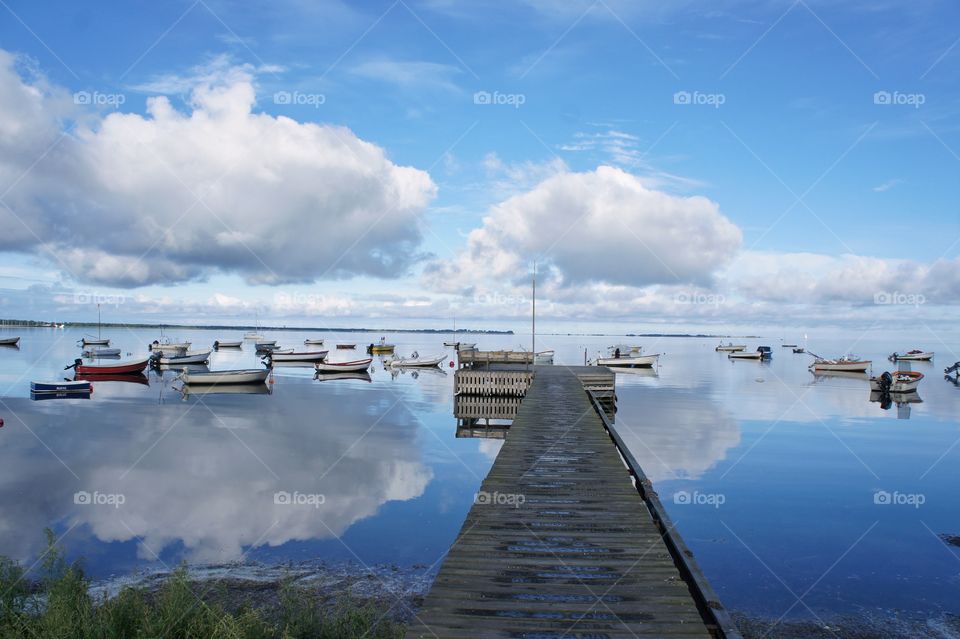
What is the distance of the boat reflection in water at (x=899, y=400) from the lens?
41569 mm

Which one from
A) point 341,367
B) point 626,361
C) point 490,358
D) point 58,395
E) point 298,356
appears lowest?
point 58,395

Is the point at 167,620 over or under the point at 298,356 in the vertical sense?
under

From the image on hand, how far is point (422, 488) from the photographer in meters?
19.5

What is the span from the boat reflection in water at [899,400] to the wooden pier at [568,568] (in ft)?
125

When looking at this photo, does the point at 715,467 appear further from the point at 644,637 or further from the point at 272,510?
the point at 644,637

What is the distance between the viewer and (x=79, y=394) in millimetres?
45031

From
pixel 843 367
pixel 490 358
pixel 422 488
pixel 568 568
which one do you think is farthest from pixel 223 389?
pixel 843 367

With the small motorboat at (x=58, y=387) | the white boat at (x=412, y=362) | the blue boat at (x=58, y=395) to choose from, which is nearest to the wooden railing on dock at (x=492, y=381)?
the blue boat at (x=58, y=395)

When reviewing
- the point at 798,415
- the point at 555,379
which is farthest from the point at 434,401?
the point at 798,415

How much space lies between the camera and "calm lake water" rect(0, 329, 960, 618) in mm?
13312

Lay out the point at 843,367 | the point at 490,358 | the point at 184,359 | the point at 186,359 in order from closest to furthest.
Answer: the point at 490,358 → the point at 184,359 → the point at 186,359 → the point at 843,367

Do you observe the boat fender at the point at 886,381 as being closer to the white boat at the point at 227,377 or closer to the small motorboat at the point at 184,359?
the white boat at the point at 227,377

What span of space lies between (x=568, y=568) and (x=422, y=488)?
502 inches

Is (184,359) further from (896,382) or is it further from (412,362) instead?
(896,382)
